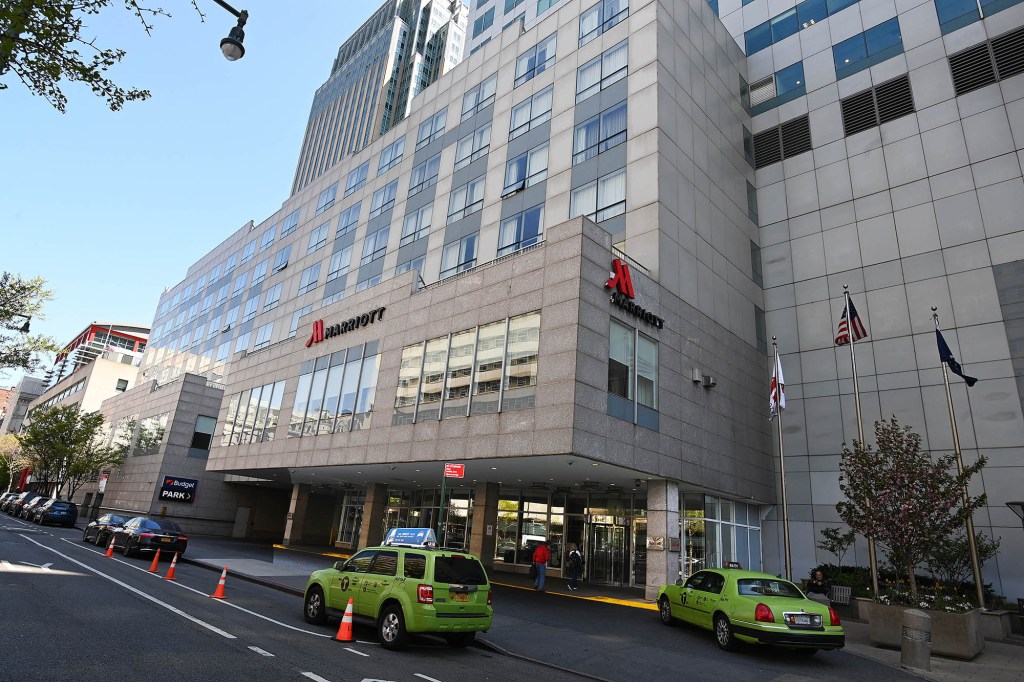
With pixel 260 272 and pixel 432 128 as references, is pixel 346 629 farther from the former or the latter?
pixel 260 272

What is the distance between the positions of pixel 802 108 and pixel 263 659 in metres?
34.8

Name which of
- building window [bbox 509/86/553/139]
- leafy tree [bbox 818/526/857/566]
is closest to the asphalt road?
leafy tree [bbox 818/526/857/566]

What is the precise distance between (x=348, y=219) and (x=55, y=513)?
2744 cm

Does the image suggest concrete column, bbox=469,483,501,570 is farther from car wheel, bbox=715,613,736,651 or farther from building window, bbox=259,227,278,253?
building window, bbox=259,227,278,253

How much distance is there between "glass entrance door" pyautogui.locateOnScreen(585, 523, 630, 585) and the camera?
2456 centimetres

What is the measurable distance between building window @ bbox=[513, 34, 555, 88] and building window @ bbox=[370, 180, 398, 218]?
1112cm

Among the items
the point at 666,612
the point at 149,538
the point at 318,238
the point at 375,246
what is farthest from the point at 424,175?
the point at 666,612

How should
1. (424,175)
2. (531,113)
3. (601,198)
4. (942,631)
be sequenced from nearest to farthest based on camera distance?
(942,631), (601,198), (531,113), (424,175)

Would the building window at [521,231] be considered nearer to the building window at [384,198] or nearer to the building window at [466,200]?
the building window at [466,200]

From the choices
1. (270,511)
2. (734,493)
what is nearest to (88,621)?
(734,493)

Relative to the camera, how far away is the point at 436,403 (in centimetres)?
2303

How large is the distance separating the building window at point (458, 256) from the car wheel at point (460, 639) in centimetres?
2054

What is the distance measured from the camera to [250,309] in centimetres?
5247

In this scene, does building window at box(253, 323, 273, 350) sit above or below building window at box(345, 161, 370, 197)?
below
